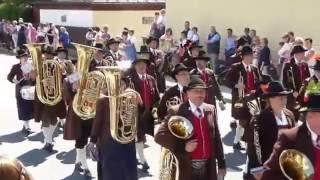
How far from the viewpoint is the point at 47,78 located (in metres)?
11.5

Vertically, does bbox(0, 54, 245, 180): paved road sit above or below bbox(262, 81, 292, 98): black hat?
below

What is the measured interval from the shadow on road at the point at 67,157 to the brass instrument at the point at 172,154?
175 inches

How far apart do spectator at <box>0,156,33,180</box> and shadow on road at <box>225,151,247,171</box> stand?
7465 mm

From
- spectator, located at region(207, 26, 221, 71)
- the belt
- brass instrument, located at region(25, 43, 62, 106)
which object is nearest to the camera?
the belt

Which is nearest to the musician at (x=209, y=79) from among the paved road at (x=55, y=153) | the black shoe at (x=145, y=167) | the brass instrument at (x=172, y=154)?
the paved road at (x=55, y=153)

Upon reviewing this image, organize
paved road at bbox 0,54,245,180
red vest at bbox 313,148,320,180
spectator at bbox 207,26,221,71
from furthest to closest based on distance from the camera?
spectator at bbox 207,26,221,71 < paved road at bbox 0,54,245,180 < red vest at bbox 313,148,320,180

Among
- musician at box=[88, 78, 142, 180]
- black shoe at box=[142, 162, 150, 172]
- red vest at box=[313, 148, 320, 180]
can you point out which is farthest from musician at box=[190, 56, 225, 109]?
red vest at box=[313, 148, 320, 180]

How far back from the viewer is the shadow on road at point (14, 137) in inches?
497

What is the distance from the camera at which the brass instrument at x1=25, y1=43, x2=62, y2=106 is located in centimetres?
1146

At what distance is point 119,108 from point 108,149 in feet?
1.72

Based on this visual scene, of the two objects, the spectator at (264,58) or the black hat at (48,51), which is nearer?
the black hat at (48,51)

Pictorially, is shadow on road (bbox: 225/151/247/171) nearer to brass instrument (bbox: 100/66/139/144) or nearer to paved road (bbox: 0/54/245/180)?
paved road (bbox: 0/54/245/180)

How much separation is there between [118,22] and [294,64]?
808 inches

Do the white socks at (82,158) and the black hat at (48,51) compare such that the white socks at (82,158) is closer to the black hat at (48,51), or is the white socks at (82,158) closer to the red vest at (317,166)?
the black hat at (48,51)
